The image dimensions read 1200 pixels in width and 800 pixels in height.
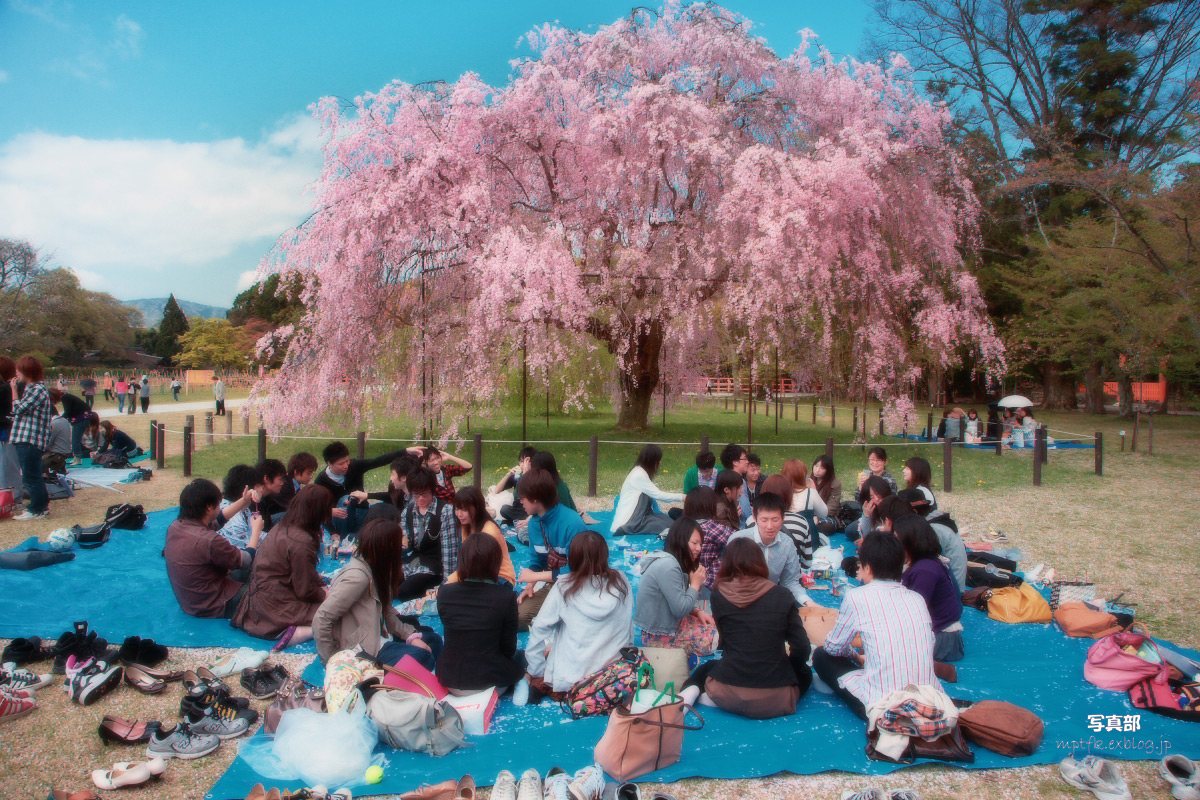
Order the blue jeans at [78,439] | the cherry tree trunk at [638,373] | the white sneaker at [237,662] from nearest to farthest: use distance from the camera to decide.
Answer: the white sneaker at [237,662] → the blue jeans at [78,439] → the cherry tree trunk at [638,373]

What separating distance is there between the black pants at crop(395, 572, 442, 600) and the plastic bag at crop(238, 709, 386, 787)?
2.09m

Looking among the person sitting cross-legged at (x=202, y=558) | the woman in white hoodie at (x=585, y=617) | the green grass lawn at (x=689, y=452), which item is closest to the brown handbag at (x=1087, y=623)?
the woman in white hoodie at (x=585, y=617)

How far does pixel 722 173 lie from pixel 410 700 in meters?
10.6

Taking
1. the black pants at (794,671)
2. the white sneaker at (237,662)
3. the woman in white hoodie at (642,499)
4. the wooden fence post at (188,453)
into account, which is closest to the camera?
the black pants at (794,671)

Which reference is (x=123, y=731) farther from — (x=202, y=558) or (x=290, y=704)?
(x=202, y=558)

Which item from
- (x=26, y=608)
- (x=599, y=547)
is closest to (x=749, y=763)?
(x=599, y=547)

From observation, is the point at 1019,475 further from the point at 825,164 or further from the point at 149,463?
the point at 149,463

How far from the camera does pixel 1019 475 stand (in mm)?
11805

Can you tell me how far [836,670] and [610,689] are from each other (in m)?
1.24

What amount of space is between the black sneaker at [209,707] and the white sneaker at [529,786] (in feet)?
5.10

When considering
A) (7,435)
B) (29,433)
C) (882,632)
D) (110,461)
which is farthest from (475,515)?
(110,461)

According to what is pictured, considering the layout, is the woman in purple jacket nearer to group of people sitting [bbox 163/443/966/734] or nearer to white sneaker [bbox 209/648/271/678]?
group of people sitting [bbox 163/443/966/734]

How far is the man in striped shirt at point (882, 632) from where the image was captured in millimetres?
3277

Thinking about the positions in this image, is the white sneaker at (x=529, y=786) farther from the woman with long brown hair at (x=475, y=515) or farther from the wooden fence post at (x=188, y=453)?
the wooden fence post at (x=188, y=453)
